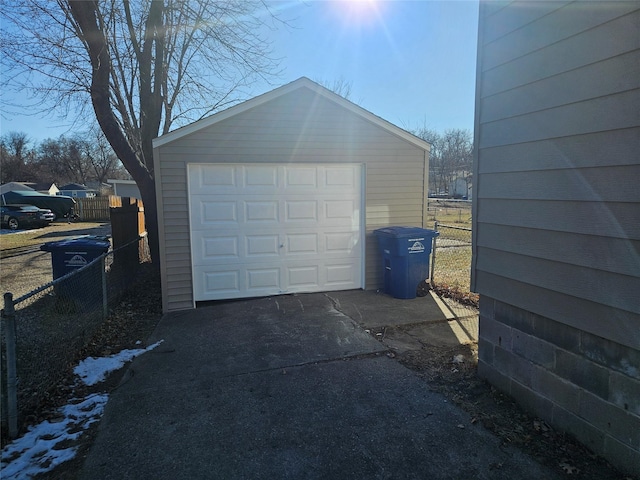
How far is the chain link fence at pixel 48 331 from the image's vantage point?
8.91ft

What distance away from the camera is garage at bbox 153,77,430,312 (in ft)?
19.0

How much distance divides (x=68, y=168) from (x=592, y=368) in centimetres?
6997

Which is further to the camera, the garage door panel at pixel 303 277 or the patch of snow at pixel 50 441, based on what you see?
the garage door panel at pixel 303 277

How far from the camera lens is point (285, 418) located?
9.64 feet

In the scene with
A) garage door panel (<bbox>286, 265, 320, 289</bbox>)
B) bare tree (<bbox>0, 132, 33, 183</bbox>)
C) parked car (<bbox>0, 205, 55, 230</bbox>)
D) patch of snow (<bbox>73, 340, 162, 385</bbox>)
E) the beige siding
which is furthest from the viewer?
bare tree (<bbox>0, 132, 33, 183</bbox>)

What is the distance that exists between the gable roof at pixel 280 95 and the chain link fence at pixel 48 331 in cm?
205

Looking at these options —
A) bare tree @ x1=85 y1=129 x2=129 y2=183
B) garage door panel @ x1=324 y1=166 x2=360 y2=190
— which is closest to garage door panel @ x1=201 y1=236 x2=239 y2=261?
garage door panel @ x1=324 y1=166 x2=360 y2=190

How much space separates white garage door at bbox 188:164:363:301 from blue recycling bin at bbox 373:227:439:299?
0.63 metres

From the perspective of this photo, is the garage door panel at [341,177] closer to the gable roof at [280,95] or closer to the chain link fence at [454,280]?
the gable roof at [280,95]

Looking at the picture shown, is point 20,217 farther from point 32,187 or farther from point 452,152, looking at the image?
point 452,152

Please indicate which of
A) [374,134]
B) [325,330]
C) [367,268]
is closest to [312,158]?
[374,134]

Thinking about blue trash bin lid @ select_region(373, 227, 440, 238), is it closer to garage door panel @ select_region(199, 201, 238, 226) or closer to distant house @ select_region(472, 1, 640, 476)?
garage door panel @ select_region(199, 201, 238, 226)

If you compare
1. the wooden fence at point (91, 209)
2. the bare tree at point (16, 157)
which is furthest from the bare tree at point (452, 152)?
the bare tree at point (16, 157)

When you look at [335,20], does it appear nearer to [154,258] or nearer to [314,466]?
[154,258]
